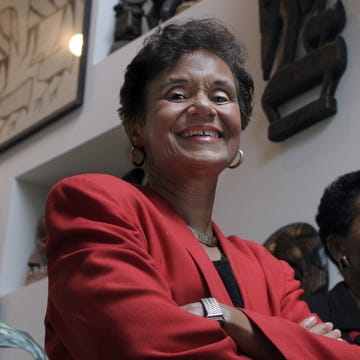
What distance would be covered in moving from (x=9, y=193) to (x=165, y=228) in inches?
136

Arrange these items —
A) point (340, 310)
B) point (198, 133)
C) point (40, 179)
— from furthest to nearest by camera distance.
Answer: point (40, 179) < point (340, 310) < point (198, 133)

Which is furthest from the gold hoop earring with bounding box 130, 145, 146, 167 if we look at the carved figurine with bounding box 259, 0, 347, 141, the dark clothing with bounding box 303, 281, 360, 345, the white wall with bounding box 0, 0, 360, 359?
the carved figurine with bounding box 259, 0, 347, 141

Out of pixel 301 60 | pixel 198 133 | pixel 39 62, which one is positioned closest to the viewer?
pixel 198 133

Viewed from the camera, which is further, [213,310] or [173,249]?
[173,249]

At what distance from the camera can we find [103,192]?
1.23 metres

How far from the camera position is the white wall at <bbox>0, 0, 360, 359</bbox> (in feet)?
9.36

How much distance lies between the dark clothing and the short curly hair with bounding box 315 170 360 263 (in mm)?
135

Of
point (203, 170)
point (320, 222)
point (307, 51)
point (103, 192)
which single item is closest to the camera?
point (103, 192)

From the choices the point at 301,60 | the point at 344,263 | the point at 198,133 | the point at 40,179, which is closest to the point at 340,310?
the point at 344,263

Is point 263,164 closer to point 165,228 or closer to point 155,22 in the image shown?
point 155,22

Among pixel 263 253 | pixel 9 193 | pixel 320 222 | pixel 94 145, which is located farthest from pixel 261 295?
pixel 9 193

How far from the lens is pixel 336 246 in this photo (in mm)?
1949

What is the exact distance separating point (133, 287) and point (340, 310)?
2.66 feet

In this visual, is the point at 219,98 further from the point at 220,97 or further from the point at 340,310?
the point at 340,310
